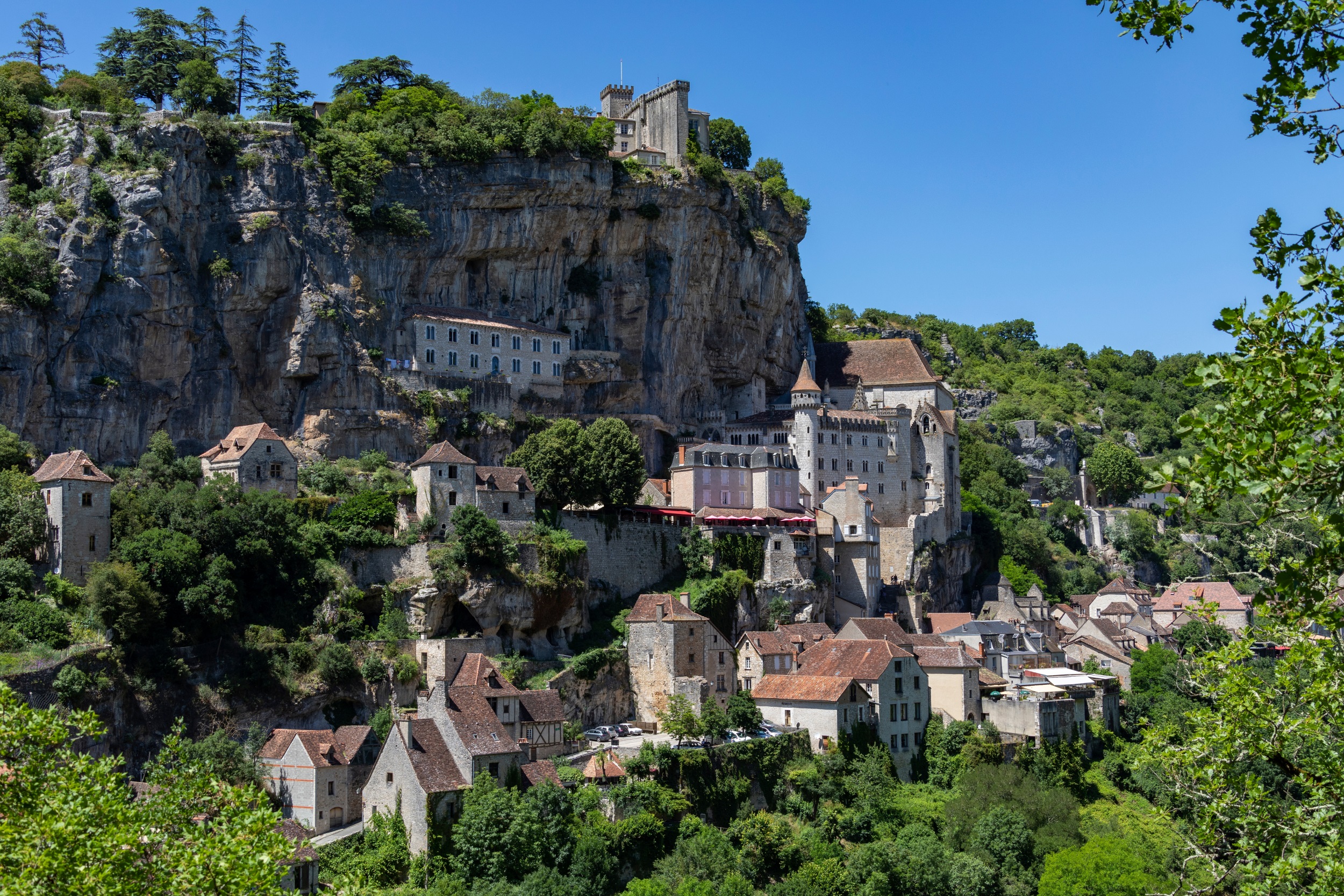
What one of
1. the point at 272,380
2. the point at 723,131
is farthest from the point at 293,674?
the point at 723,131

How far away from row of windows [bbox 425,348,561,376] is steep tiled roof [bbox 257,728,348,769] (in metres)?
28.9

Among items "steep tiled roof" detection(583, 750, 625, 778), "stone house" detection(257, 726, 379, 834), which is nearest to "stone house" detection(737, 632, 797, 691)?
"steep tiled roof" detection(583, 750, 625, 778)

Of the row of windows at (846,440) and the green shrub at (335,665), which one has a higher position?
the row of windows at (846,440)

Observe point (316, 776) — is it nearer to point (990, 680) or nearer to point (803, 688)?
point (803, 688)

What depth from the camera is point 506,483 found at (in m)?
60.7

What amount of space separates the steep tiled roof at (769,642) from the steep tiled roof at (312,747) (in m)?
20.4

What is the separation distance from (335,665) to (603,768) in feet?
37.1

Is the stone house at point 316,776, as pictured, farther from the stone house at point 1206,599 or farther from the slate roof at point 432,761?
the stone house at point 1206,599

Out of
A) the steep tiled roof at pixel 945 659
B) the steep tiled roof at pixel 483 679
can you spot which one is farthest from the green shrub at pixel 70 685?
the steep tiled roof at pixel 945 659

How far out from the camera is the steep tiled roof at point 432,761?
4316cm

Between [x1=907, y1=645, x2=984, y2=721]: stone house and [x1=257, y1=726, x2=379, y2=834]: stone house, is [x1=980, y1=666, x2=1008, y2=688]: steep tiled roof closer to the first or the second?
[x1=907, y1=645, x2=984, y2=721]: stone house

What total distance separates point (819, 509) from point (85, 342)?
40.0m

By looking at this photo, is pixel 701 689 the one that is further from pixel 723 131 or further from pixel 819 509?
pixel 723 131

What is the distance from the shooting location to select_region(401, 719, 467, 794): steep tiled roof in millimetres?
43156
